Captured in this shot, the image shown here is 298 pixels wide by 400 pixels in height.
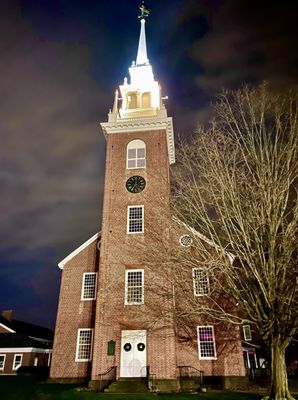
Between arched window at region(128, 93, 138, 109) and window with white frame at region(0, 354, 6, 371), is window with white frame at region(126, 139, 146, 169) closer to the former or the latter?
arched window at region(128, 93, 138, 109)

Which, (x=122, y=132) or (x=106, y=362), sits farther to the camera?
(x=122, y=132)

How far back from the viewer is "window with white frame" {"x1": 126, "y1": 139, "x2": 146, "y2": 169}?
76.2 ft

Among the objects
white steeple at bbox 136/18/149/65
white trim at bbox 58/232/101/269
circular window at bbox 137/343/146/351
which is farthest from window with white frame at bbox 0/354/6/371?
white steeple at bbox 136/18/149/65

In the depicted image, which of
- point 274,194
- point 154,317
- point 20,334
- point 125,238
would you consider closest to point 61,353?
point 154,317

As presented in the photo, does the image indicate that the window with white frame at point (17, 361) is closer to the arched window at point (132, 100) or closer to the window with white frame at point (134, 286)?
the window with white frame at point (134, 286)

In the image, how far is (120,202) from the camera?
22031 millimetres

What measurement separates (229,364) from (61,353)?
10370 millimetres

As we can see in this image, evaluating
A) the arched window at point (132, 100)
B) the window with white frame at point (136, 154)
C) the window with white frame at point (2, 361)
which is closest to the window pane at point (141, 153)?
the window with white frame at point (136, 154)

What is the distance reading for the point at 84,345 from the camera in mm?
20516

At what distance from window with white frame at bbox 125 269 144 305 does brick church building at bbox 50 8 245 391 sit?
0.19ft

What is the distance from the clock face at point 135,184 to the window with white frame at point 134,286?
5.61 metres

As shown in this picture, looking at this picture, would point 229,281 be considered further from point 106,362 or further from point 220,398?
point 106,362

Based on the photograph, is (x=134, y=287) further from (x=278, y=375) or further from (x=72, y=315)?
(x=278, y=375)

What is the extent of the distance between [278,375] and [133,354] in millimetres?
8959
